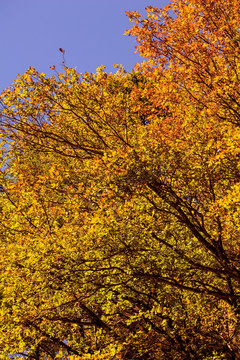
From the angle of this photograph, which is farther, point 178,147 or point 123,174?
point 178,147

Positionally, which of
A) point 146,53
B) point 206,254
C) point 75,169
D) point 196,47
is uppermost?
point 146,53

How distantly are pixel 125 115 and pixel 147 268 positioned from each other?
590cm

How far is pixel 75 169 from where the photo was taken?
13734 millimetres

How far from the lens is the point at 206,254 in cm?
1195

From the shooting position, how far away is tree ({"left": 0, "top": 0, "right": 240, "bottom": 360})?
10.4 m

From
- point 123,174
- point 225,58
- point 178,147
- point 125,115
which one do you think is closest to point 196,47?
point 225,58

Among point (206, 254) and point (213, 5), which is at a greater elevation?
point (213, 5)

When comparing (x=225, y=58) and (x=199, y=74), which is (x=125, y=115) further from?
(x=225, y=58)

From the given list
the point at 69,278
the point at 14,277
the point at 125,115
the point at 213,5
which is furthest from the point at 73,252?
the point at 213,5

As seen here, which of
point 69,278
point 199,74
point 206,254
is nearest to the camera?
point 69,278

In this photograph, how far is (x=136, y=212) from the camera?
10664 millimetres

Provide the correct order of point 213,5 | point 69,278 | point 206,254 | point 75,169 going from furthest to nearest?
point 213,5, point 75,169, point 206,254, point 69,278

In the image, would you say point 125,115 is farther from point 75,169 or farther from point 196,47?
point 196,47

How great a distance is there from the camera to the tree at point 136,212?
411 inches
